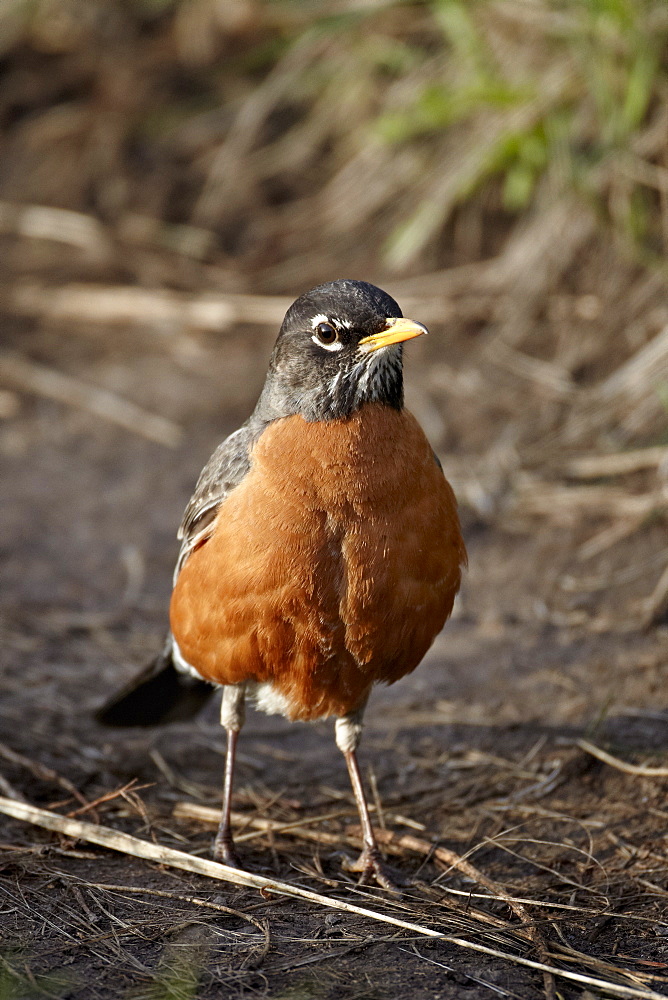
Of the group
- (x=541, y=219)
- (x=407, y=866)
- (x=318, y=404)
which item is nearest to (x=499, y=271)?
(x=541, y=219)

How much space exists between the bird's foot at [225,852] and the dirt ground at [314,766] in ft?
0.25

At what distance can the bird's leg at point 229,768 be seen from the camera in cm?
447

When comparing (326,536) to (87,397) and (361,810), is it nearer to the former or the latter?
(361,810)

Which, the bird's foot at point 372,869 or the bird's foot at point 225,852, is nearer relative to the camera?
the bird's foot at point 372,869

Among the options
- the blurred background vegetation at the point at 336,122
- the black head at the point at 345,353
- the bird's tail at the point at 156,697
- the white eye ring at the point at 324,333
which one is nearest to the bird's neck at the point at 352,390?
the black head at the point at 345,353

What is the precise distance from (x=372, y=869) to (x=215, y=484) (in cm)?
167

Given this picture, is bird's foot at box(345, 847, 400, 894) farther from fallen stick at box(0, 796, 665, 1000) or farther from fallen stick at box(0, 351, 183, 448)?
fallen stick at box(0, 351, 183, 448)

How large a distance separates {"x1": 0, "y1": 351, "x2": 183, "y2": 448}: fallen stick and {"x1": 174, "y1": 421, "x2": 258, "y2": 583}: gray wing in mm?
3594

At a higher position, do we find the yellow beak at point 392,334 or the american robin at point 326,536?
the yellow beak at point 392,334

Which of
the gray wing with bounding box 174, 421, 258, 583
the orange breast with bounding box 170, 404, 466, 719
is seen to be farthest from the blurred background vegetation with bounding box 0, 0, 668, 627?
the gray wing with bounding box 174, 421, 258, 583

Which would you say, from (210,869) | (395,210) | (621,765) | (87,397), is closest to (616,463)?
(621,765)

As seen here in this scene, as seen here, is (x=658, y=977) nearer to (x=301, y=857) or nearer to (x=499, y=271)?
(x=301, y=857)

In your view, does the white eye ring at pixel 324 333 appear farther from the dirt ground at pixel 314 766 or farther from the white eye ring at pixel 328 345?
the dirt ground at pixel 314 766

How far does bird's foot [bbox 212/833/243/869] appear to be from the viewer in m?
4.40
